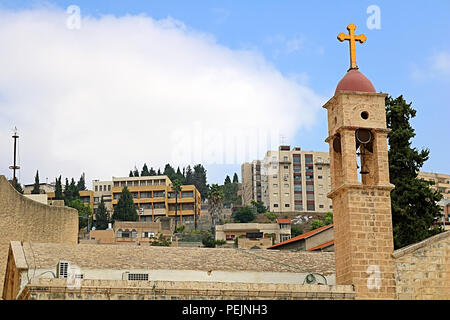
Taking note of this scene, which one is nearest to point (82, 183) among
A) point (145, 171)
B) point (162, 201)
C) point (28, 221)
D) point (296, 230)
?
point (145, 171)

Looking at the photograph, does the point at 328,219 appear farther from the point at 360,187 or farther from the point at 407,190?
the point at 360,187

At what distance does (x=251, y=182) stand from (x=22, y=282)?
13274 cm

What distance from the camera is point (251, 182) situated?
159000 millimetres

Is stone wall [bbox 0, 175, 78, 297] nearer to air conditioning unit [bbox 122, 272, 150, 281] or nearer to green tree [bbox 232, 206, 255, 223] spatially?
air conditioning unit [bbox 122, 272, 150, 281]

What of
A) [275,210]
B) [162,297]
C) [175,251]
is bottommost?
[162,297]

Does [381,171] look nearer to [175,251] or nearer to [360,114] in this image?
[360,114]

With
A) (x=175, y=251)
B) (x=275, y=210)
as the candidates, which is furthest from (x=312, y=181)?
(x=175, y=251)

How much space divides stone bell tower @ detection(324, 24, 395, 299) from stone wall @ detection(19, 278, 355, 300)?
1.07m

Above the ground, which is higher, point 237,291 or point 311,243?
point 311,243

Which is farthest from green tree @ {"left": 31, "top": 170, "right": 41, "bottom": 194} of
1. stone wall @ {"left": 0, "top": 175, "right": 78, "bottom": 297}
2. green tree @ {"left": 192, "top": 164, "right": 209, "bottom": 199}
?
stone wall @ {"left": 0, "top": 175, "right": 78, "bottom": 297}

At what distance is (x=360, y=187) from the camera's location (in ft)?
73.7

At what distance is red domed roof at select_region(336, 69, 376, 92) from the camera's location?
928 inches

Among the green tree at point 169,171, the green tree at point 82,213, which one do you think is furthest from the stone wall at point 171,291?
the green tree at point 169,171

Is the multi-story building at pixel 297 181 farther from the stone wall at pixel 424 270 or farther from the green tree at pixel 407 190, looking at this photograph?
the stone wall at pixel 424 270
